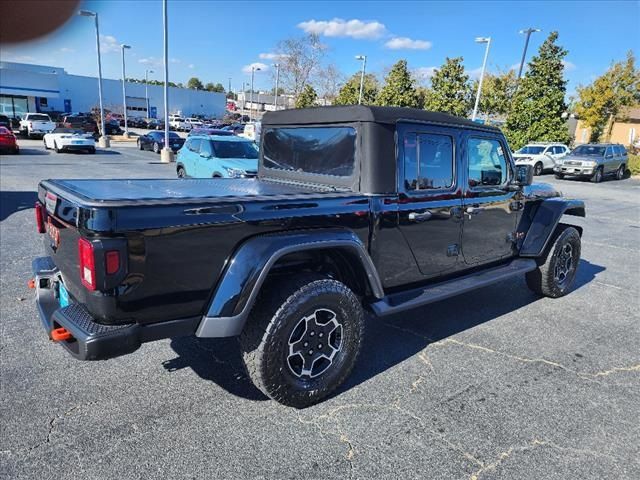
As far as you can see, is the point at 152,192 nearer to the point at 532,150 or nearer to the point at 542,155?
the point at 542,155

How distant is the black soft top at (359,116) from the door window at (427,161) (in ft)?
0.50

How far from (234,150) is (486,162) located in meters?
8.20

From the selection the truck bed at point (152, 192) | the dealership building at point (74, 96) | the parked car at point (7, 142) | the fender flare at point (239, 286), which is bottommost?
the parked car at point (7, 142)

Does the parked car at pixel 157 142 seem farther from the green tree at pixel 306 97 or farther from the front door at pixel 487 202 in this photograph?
the front door at pixel 487 202

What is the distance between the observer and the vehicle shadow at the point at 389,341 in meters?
3.35

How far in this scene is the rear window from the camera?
350 cm

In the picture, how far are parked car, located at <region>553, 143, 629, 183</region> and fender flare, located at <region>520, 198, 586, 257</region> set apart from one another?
1903cm

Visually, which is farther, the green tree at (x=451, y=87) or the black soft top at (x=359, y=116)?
the green tree at (x=451, y=87)

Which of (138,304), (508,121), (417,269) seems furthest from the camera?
(508,121)

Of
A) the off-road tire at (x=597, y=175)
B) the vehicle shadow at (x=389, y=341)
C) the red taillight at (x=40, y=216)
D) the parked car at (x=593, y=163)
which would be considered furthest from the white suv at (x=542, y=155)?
the red taillight at (x=40, y=216)

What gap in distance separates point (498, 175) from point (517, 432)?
8.30 feet

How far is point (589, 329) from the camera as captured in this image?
14.8 feet

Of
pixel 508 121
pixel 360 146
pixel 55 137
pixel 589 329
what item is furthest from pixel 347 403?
pixel 508 121

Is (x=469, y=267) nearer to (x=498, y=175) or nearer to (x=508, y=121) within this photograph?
(x=498, y=175)
